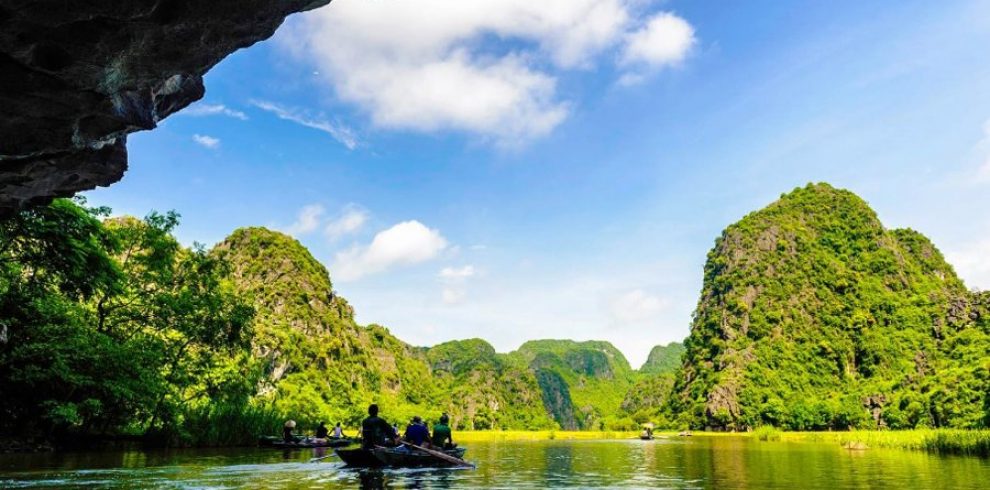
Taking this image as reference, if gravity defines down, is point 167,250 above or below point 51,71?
above

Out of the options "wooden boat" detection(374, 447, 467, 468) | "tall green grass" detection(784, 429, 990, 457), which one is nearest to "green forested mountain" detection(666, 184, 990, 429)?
"tall green grass" detection(784, 429, 990, 457)

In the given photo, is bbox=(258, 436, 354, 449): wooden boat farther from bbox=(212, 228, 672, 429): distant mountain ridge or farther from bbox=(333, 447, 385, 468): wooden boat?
bbox=(212, 228, 672, 429): distant mountain ridge

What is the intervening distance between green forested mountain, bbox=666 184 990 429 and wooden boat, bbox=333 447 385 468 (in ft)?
261

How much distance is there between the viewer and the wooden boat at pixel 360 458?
15.0 meters

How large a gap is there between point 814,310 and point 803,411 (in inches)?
1649

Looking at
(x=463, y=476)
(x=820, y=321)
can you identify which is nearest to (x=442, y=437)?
(x=463, y=476)

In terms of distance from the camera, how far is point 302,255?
382ft

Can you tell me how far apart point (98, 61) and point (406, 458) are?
12.7 meters

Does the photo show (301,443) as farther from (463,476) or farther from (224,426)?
(463,476)

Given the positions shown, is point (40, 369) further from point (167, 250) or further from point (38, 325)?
point (167, 250)

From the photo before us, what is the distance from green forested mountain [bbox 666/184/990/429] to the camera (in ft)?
309

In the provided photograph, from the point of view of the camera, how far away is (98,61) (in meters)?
4.98

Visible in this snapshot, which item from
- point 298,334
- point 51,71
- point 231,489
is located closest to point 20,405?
point 231,489

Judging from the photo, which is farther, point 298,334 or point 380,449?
point 298,334
